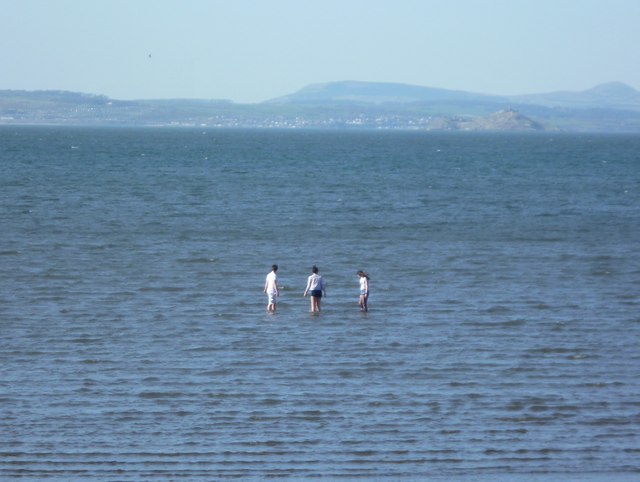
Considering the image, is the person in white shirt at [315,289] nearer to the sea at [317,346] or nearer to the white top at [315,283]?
the white top at [315,283]

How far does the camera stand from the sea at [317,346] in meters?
16.4

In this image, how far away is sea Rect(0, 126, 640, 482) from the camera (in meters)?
16.4

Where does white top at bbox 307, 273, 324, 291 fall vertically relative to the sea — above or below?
above

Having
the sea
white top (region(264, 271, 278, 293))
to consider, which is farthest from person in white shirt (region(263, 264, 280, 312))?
the sea

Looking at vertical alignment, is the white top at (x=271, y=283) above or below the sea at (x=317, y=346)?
above

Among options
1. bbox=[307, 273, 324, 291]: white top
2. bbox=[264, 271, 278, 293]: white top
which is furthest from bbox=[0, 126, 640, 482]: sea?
bbox=[264, 271, 278, 293]: white top

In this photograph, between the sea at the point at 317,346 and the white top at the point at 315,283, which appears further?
the white top at the point at 315,283

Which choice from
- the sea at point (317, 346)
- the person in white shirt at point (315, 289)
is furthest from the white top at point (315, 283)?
the sea at point (317, 346)

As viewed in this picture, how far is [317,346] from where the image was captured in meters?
23.9

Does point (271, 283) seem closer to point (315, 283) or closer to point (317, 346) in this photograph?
point (315, 283)

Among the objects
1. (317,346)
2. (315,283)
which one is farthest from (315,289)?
(317,346)

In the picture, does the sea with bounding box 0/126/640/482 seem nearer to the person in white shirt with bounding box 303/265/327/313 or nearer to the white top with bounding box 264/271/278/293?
the person in white shirt with bounding box 303/265/327/313

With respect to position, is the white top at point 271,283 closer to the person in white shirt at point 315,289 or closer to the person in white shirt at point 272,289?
the person in white shirt at point 272,289

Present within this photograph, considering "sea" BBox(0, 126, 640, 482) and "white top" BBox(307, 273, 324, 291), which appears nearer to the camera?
"sea" BBox(0, 126, 640, 482)
